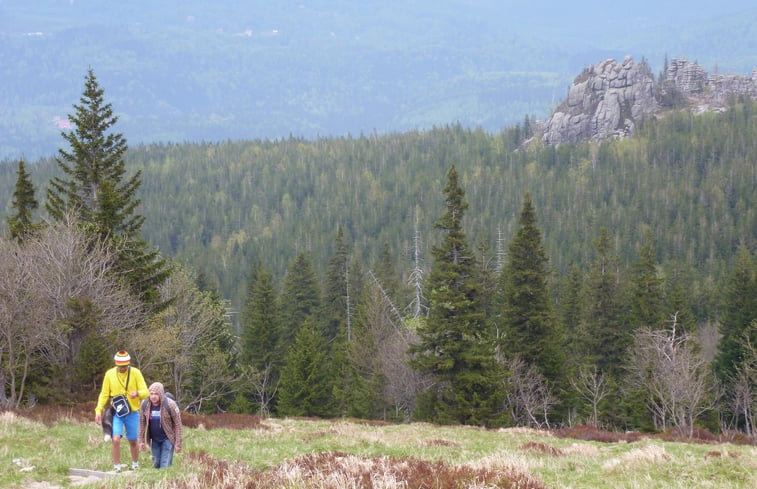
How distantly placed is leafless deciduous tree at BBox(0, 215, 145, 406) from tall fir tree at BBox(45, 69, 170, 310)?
1.96 m

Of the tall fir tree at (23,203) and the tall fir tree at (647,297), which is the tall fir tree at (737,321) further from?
the tall fir tree at (23,203)

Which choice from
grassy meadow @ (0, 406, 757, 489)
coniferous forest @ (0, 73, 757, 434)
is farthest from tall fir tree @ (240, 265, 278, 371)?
grassy meadow @ (0, 406, 757, 489)

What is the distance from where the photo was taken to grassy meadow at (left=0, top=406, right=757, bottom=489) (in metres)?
9.54

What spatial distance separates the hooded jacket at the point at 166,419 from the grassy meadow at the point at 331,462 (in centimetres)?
57

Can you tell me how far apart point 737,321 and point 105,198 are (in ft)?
154

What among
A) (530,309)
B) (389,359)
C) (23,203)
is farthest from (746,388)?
(23,203)

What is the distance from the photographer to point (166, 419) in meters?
12.2

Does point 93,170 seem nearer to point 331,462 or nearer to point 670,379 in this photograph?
point 331,462

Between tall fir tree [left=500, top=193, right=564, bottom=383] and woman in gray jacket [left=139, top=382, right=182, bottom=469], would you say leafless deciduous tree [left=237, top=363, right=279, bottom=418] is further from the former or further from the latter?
woman in gray jacket [left=139, top=382, right=182, bottom=469]

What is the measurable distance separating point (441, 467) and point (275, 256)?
6259 inches

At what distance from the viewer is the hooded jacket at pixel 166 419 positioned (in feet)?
40.1

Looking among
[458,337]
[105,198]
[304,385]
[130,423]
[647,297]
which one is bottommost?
[304,385]

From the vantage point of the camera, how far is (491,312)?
62.1 m

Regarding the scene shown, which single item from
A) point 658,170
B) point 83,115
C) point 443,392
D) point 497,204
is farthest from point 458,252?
point 658,170
